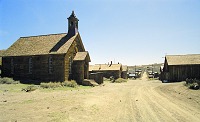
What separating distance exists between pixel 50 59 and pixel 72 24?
7973 mm

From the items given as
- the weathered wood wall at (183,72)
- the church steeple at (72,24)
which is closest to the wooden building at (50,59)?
the church steeple at (72,24)

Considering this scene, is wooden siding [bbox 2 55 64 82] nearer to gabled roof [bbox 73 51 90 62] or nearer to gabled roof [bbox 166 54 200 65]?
gabled roof [bbox 73 51 90 62]

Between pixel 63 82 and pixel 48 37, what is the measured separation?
11.0m

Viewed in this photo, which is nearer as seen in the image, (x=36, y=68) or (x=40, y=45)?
(x=36, y=68)

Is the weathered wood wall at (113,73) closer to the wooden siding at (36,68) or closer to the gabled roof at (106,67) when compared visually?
the gabled roof at (106,67)

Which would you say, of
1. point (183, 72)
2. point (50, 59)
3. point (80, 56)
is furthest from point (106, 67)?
point (50, 59)

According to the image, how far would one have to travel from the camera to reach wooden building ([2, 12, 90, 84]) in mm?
30828

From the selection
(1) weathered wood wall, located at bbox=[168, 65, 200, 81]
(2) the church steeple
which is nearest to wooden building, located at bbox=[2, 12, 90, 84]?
(2) the church steeple

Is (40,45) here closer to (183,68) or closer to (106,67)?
(183,68)

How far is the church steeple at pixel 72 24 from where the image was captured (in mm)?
35000

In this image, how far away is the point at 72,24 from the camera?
35531 mm

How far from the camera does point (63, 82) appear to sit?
95.5 feet

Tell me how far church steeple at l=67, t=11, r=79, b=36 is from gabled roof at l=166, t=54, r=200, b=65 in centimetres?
2027

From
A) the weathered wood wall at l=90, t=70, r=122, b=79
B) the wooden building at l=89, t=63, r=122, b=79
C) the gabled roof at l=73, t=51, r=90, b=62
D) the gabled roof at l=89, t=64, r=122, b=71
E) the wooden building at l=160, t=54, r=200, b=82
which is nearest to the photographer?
the gabled roof at l=73, t=51, r=90, b=62
